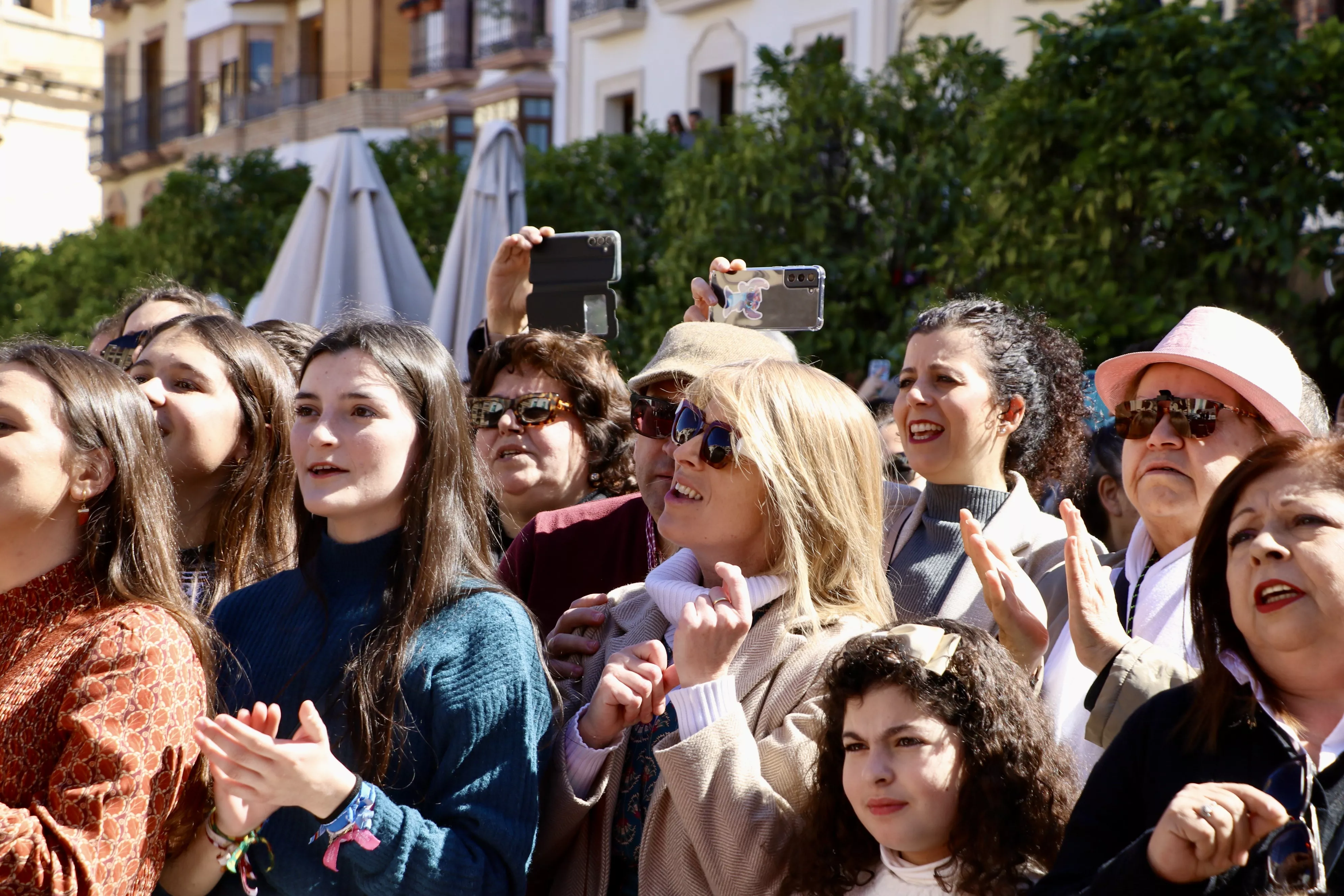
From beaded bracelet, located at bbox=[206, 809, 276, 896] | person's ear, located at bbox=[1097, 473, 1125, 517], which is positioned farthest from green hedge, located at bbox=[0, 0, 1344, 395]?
beaded bracelet, located at bbox=[206, 809, 276, 896]

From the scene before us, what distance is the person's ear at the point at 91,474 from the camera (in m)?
2.68

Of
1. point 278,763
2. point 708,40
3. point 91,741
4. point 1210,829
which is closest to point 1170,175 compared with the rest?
point 1210,829

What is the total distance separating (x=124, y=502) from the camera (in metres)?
2.72

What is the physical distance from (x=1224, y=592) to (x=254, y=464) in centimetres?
226

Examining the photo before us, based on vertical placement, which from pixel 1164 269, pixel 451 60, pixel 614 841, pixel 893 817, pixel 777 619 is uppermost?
pixel 451 60

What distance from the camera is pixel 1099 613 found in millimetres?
2760

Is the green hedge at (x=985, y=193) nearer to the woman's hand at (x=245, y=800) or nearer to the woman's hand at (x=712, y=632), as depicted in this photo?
the woman's hand at (x=712, y=632)

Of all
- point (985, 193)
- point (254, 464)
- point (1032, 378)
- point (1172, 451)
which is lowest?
point (254, 464)

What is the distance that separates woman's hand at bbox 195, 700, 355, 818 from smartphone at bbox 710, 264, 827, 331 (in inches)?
84.8

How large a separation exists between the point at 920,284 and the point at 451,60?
21.7 meters

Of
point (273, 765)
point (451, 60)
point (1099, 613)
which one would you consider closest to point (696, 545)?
point (1099, 613)

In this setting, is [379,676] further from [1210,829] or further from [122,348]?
[122,348]

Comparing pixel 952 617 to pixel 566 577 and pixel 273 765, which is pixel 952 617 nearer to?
pixel 566 577

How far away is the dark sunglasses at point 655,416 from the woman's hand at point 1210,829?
5.47 feet
